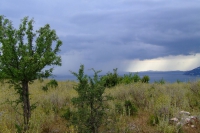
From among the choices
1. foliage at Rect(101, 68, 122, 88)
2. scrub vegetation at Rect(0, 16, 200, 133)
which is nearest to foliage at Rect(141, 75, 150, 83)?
foliage at Rect(101, 68, 122, 88)

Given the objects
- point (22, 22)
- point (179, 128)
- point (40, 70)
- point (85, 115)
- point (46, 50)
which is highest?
point (22, 22)

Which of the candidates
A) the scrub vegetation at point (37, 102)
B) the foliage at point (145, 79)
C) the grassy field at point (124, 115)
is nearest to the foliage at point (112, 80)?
the foliage at point (145, 79)

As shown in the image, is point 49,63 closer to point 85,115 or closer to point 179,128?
point 85,115

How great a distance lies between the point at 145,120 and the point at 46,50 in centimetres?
388

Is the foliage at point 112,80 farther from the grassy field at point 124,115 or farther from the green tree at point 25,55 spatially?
the green tree at point 25,55

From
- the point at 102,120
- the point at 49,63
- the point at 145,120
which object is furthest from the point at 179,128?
the point at 49,63

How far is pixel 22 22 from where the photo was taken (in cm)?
→ 653

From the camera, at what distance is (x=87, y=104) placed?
6238mm

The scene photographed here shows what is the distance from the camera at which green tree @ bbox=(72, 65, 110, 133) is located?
240 inches

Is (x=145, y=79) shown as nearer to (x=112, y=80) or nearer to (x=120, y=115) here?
(x=112, y=80)

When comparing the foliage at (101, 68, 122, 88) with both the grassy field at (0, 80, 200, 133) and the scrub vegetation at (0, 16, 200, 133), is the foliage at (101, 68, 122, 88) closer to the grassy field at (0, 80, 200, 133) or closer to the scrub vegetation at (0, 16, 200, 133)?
the grassy field at (0, 80, 200, 133)

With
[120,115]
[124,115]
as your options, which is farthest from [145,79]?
[120,115]

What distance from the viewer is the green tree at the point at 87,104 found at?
6.09 meters

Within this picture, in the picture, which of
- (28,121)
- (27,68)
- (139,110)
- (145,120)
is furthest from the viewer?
(139,110)
